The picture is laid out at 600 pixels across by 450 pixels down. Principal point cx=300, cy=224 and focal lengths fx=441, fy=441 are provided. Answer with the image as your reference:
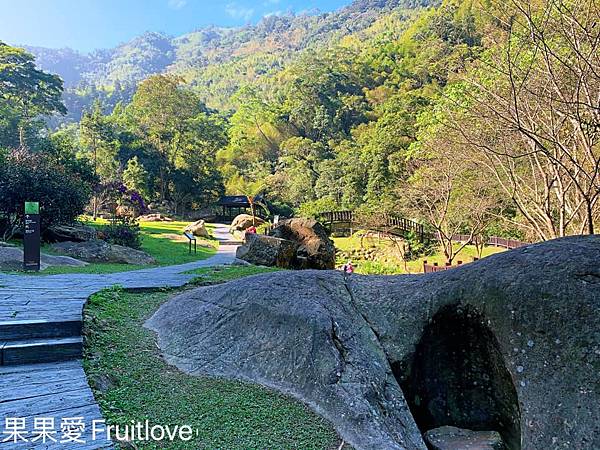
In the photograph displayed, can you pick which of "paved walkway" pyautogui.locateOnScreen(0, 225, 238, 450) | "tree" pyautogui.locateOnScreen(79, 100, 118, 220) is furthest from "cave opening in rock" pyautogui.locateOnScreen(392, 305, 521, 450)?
"tree" pyautogui.locateOnScreen(79, 100, 118, 220)

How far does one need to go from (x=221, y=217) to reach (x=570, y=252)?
3634 centimetres

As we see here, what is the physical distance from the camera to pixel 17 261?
1018 centimetres

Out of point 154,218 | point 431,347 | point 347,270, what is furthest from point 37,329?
point 154,218

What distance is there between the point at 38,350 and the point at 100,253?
33.8 feet

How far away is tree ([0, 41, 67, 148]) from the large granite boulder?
40.2 metres

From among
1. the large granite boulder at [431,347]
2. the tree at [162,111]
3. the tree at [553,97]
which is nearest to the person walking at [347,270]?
the large granite boulder at [431,347]

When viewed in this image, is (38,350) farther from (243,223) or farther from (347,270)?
(243,223)

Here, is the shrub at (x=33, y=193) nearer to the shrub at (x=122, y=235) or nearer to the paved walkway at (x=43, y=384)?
the shrub at (x=122, y=235)

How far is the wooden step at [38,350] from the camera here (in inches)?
148

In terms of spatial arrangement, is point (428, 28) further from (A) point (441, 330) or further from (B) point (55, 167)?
(A) point (441, 330)

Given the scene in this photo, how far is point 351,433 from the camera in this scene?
127 inches

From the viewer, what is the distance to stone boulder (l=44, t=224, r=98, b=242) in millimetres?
14688

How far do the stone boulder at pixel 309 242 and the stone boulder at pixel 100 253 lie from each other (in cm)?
429

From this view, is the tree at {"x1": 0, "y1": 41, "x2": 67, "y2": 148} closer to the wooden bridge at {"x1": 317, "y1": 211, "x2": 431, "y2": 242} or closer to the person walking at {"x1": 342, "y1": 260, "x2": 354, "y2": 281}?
the wooden bridge at {"x1": 317, "y1": 211, "x2": 431, "y2": 242}
